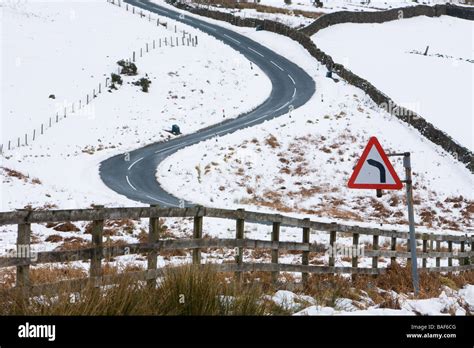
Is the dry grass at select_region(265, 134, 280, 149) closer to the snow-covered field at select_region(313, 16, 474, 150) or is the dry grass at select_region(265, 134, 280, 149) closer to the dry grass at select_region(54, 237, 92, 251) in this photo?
the snow-covered field at select_region(313, 16, 474, 150)

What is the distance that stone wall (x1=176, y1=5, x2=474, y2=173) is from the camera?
38406 millimetres

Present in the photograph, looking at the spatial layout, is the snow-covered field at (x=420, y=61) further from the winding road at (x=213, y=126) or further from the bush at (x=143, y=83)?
the bush at (x=143, y=83)

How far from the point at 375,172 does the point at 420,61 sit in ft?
185

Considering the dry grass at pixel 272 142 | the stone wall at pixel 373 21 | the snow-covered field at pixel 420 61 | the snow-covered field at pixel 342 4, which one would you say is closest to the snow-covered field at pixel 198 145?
the dry grass at pixel 272 142

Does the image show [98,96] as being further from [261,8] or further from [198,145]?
[261,8]

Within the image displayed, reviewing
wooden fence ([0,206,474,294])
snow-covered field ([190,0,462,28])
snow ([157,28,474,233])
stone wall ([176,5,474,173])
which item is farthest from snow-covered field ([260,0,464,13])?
wooden fence ([0,206,474,294])

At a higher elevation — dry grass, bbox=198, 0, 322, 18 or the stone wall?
dry grass, bbox=198, 0, 322, 18

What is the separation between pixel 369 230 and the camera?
41.9 feet

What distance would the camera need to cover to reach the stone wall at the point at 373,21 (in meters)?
38.4

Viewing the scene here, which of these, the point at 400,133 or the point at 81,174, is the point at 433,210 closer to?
the point at 400,133

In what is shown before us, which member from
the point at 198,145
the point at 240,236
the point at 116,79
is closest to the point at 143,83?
the point at 116,79

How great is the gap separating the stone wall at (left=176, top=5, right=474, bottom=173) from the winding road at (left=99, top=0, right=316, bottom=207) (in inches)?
116

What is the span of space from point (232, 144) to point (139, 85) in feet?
54.2
